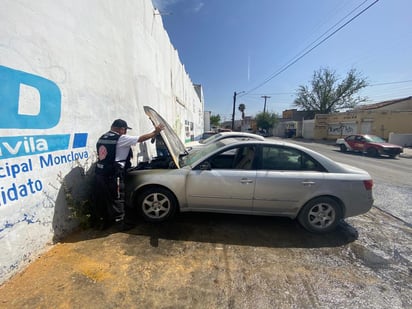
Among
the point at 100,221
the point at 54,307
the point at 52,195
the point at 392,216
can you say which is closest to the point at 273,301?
the point at 54,307

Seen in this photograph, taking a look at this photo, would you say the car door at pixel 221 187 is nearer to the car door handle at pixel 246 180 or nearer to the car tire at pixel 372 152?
the car door handle at pixel 246 180

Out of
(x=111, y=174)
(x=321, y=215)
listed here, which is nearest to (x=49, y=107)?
(x=111, y=174)

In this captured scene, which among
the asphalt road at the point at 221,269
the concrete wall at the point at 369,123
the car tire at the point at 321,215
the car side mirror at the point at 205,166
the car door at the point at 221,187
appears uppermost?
the concrete wall at the point at 369,123

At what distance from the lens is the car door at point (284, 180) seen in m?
3.34

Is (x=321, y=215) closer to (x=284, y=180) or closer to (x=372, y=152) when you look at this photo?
(x=284, y=180)

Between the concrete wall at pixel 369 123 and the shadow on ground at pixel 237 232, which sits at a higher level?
the concrete wall at pixel 369 123

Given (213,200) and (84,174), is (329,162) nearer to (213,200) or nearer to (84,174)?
(213,200)

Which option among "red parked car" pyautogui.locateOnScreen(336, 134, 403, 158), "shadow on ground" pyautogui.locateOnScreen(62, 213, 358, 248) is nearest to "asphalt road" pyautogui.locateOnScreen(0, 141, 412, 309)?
"shadow on ground" pyautogui.locateOnScreen(62, 213, 358, 248)

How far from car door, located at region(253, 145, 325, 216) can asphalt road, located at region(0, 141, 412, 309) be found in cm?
48

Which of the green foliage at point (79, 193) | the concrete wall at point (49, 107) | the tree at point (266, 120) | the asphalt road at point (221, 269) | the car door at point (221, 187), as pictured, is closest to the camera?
the asphalt road at point (221, 269)

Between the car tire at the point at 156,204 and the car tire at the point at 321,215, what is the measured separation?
2.22 metres

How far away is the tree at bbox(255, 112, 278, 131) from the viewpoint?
167 ft

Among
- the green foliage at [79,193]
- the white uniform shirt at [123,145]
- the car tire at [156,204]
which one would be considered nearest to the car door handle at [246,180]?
the car tire at [156,204]

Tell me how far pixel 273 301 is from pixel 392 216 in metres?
3.93
